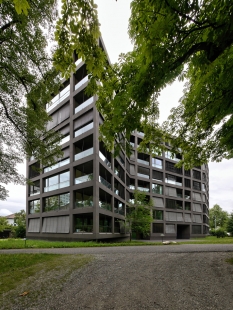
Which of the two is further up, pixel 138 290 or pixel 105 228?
pixel 138 290

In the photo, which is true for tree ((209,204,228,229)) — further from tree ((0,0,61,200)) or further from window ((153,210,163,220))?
tree ((0,0,61,200))

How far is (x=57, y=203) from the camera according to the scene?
2800 centimetres

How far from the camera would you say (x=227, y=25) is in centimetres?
288

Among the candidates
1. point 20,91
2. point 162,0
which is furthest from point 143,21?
point 20,91

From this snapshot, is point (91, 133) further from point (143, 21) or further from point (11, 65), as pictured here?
point (143, 21)

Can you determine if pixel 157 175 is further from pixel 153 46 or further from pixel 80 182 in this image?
pixel 153 46

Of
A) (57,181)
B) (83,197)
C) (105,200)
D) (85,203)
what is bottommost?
(85,203)

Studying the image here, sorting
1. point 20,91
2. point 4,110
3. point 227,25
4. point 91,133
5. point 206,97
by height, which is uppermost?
point 91,133

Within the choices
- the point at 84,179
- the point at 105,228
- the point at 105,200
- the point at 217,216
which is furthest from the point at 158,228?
the point at 217,216

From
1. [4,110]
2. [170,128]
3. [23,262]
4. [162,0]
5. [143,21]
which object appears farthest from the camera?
[4,110]

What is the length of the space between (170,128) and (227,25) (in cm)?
656

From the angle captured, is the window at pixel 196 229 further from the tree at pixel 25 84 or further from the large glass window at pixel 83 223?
the tree at pixel 25 84

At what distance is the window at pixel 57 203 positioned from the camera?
85.9ft

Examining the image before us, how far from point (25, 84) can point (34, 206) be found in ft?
93.5
